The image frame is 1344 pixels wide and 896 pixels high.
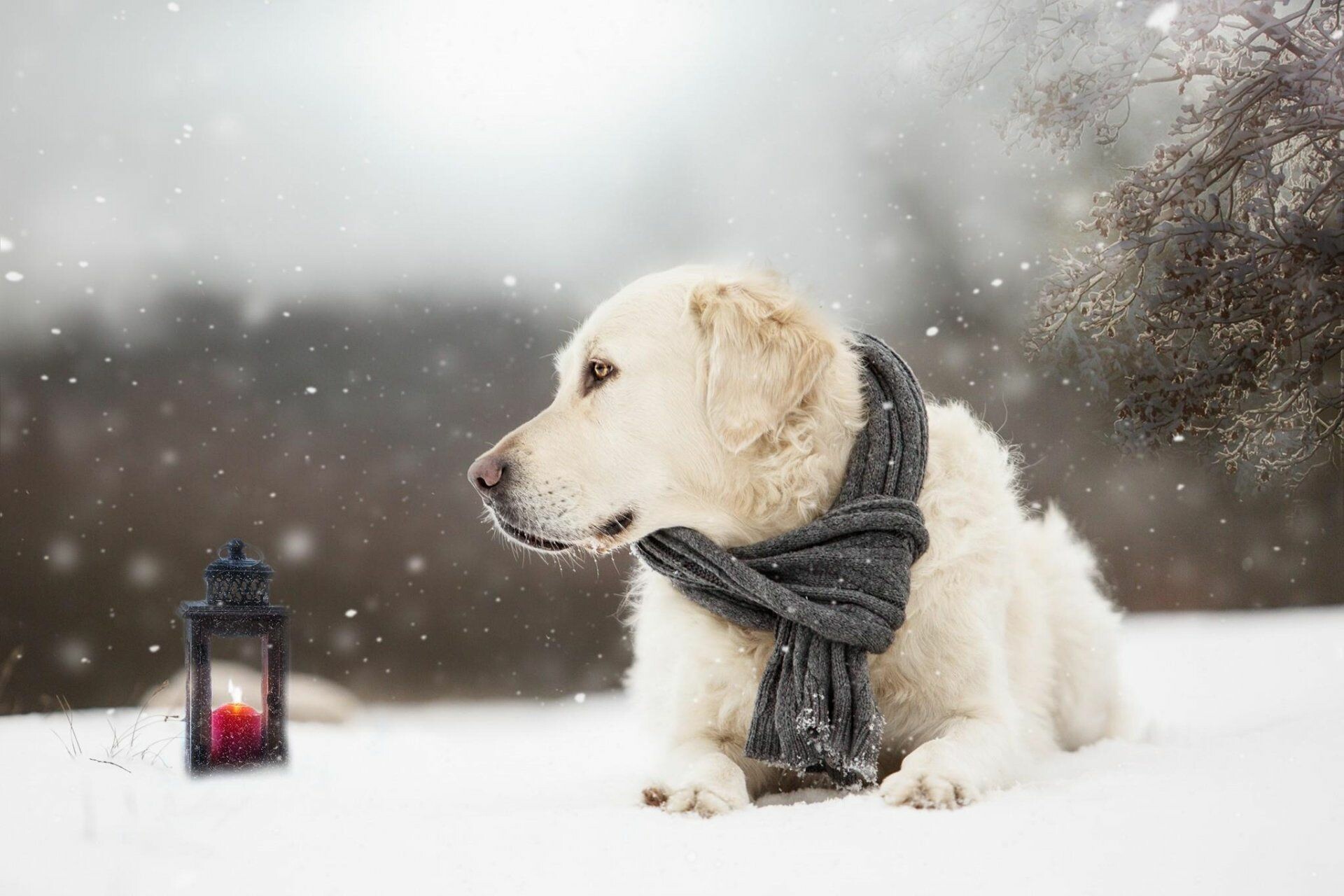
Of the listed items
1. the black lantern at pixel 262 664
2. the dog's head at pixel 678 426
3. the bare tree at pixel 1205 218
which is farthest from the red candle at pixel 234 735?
the bare tree at pixel 1205 218

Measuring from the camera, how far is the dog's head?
170 centimetres

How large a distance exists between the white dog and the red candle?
775mm

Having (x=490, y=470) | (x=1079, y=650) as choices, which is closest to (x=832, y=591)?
(x=490, y=470)

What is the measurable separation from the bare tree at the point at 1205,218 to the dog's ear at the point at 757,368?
133 centimetres

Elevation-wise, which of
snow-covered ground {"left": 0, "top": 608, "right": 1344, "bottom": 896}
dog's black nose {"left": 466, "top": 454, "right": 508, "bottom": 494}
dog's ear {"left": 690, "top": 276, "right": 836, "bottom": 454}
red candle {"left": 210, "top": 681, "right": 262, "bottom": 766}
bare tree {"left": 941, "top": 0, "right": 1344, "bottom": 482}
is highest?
bare tree {"left": 941, "top": 0, "right": 1344, "bottom": 482}

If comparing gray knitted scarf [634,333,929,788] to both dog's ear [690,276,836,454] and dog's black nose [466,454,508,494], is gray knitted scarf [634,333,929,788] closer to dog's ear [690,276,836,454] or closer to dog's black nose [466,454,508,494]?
dog's ear [690,276,836,454]

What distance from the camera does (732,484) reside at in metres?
1.78

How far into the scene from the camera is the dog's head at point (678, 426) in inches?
66.8

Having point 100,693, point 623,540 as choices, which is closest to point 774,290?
point 623,540

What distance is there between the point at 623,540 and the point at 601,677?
7.07 feet

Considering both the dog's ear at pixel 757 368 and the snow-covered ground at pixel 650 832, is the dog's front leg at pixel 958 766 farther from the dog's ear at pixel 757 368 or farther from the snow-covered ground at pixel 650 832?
the dog's ear at pixel 757 368

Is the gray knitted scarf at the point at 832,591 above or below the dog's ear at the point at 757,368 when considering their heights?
below

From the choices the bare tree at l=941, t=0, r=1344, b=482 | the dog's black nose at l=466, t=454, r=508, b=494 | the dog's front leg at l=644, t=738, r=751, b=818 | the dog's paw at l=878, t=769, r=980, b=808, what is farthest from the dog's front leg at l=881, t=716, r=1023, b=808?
the bare tree at l=941, t=0, r=1344, b=482

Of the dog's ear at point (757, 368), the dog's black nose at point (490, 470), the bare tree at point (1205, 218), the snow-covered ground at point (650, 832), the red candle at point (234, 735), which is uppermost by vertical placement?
the bare tree at point (1205, 218)
